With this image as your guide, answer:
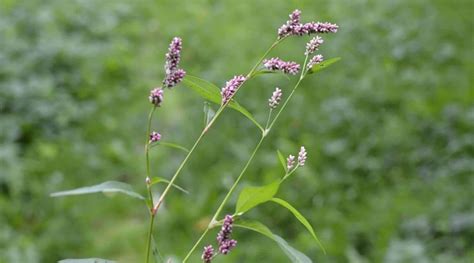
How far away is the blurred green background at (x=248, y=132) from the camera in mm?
4320

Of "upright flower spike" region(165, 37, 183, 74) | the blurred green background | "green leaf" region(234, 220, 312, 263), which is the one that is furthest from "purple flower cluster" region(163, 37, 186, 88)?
the blurred green background

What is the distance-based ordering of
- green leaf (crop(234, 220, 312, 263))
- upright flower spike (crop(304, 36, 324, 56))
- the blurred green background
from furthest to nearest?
the blurred green background < upright flower spike (crop(304, 36, 324, 56)) < green leaf (crop(234, 220, 312, 263))

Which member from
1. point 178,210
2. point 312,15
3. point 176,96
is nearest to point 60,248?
point 178,210

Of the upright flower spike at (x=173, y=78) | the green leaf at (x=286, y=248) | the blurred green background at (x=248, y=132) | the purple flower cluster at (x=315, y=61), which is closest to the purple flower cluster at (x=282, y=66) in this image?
the purple flower cluster at (x=315, y=61)

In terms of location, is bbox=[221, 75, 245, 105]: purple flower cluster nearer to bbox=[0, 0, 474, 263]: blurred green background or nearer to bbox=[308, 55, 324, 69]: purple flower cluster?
bbox=[308, 55, 324, 69]: purple flower cluster

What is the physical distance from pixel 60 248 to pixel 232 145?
1322 millimetres

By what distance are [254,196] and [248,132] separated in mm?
4056

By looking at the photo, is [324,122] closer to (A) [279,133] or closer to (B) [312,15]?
(A) [279,133]

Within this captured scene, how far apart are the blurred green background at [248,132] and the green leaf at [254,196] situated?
291 cm

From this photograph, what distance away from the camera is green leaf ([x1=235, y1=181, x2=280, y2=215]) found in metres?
1.16

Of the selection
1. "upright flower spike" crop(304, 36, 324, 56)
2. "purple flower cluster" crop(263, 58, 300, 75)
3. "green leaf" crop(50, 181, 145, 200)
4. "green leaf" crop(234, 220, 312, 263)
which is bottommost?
"green leaf" crop(234, 220, 312, 263)

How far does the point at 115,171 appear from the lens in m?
5.16

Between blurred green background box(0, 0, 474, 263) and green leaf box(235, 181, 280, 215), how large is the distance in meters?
2.91

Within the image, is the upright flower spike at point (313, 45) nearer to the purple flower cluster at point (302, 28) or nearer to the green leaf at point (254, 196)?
the purple flower cluster at point (302, 28)
